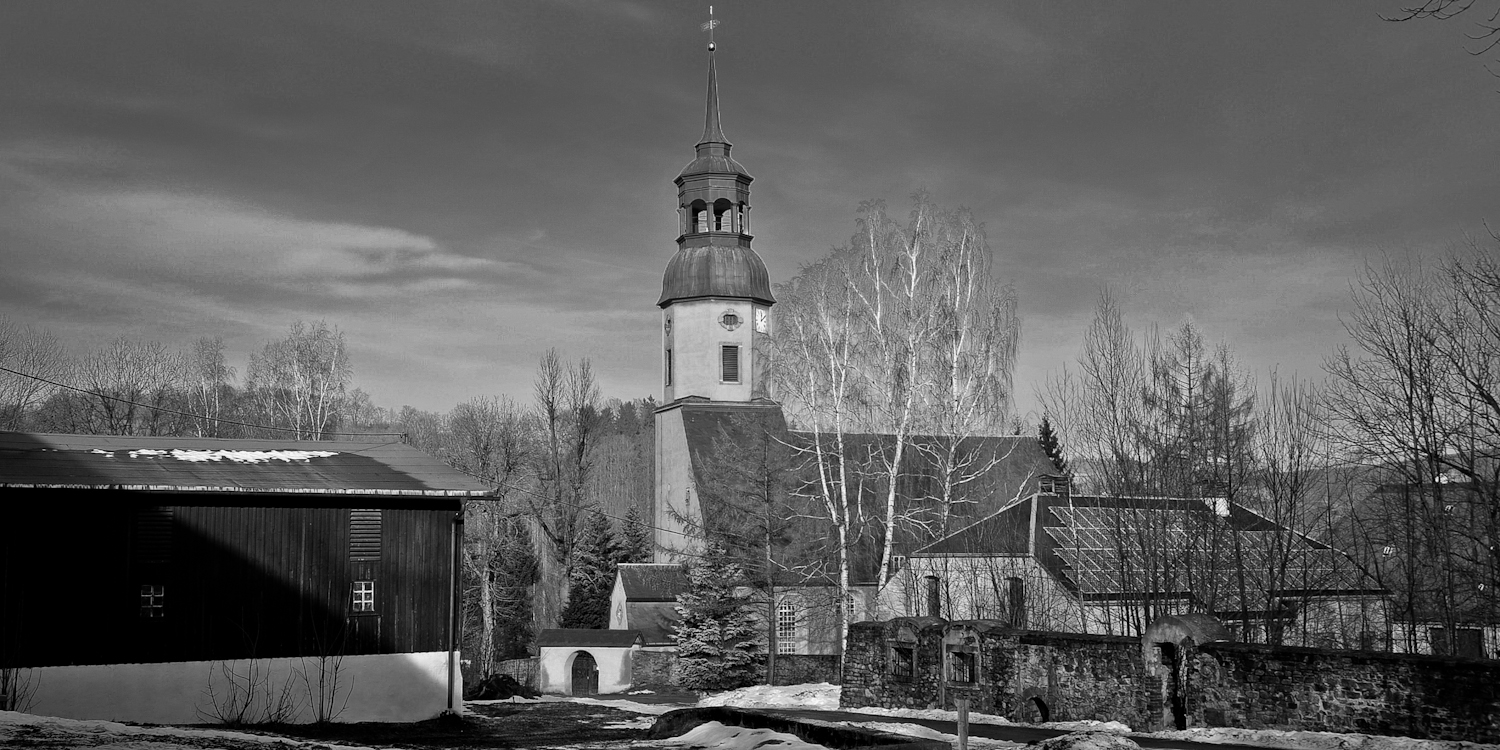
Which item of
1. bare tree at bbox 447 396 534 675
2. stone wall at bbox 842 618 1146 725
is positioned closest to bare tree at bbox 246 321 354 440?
bare tree at bbox 447 396 534 675

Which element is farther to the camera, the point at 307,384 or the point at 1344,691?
the point at 307,384

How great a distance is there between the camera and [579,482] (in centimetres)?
5922

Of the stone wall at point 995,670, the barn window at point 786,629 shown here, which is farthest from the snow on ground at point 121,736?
the barn window at point 786,629

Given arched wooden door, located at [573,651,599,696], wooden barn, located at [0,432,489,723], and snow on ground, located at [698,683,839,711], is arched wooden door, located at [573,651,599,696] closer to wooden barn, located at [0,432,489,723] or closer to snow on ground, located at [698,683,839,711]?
snow on ground, located at [698,683,839,711]

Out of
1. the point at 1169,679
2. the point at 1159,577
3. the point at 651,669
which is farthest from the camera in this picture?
the point at 651,669

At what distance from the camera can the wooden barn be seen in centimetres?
2078

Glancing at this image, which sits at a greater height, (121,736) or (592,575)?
(121,736)

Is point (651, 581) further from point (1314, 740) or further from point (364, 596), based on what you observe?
point (1314, 740)

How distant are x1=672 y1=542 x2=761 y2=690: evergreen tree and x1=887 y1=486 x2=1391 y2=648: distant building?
7210 millimetres

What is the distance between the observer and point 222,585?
2205 centimetres

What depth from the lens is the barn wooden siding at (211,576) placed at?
20.8 m

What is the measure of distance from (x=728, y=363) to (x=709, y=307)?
2.32 metres

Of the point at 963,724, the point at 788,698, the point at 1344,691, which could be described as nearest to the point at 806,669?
the point at 788,698

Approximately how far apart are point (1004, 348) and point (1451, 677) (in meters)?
22.0
